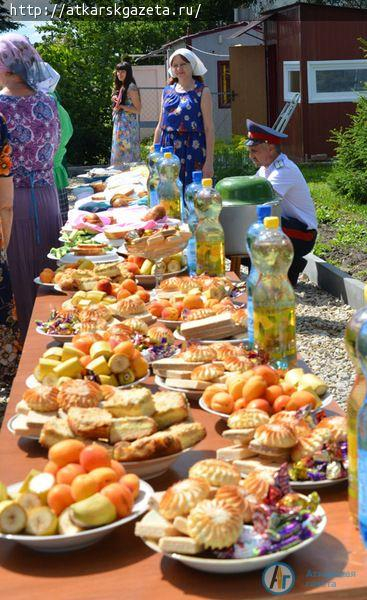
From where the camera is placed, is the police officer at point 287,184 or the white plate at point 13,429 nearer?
the white plate at point 13,429

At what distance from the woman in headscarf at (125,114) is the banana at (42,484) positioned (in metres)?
10.6

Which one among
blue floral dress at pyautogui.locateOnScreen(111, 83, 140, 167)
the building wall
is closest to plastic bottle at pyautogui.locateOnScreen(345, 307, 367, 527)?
blue floral dress at pyautogui.locateOnScreen(111, 83, 140, 167)

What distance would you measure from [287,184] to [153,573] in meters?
4.78

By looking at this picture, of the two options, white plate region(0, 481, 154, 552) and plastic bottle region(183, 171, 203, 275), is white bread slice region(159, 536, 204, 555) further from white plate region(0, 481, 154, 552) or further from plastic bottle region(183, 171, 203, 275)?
plastic bottle region(183, 171, 203, 275)

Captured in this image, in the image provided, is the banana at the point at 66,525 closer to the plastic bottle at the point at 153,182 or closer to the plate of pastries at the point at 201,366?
the plate of pastries at the point at 201,366

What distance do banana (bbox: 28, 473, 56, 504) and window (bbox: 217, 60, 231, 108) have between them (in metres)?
21.8

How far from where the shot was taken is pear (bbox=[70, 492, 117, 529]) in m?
1.56

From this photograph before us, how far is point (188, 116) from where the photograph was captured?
24.2ft

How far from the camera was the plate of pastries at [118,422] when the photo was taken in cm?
180

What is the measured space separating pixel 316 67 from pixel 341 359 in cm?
1373

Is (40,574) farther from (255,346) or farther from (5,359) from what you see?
(5,359)

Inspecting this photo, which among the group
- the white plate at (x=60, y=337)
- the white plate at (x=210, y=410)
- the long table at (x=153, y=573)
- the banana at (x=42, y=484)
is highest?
the banana at (x=42, y=484)

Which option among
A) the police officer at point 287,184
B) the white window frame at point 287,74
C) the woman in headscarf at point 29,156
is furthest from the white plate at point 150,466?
the white window frame at point 287,74

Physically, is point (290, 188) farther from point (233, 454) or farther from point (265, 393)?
point (233, 454)
